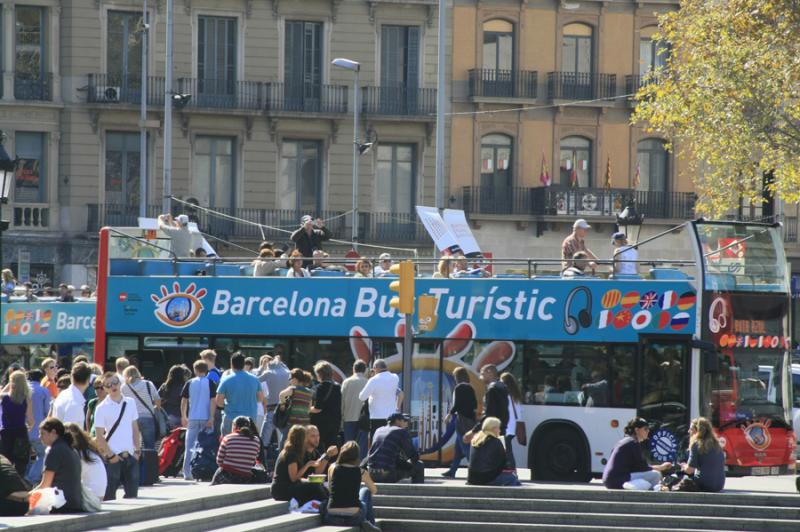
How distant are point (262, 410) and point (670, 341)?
591 cm

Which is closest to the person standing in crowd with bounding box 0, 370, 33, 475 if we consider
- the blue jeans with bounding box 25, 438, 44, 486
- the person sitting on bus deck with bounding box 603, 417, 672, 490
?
the blue jeans with bounding box 25, 438, 44, 486

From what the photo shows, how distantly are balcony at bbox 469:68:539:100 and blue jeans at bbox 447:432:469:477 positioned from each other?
2556cm

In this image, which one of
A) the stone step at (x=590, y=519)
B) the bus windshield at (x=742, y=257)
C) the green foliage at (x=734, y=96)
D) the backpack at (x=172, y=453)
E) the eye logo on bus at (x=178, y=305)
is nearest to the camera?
the stone step at (x=590, y=519)

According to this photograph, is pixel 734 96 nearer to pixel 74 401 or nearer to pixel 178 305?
pixel 178 305

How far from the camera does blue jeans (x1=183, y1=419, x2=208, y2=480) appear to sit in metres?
20.6

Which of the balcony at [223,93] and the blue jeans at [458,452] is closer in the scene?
the blue jeans at [458,452]

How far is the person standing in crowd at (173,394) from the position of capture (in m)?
21.8

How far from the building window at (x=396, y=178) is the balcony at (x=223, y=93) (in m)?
4.07

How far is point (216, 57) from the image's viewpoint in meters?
45.6

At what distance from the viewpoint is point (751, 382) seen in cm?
2136

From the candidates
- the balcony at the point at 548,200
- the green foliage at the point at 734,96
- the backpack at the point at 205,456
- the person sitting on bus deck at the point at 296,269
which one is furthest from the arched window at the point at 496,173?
the backpack at the point at 205,456

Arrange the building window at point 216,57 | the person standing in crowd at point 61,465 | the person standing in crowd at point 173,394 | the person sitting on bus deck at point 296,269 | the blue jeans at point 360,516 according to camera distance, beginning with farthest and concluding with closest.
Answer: the building window at point 216,57, the person sitting on bus deck at point 296,269, the person standing in crowd at point 173,394, the blue jeans at point 360,516, the person standing in crowd at point 61,465

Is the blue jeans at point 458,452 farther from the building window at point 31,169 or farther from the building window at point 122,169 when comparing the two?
the building window at point 31,169

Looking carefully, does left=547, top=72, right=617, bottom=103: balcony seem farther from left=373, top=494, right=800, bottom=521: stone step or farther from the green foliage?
left=373, top=494, right=800, bottom=521: stone step
